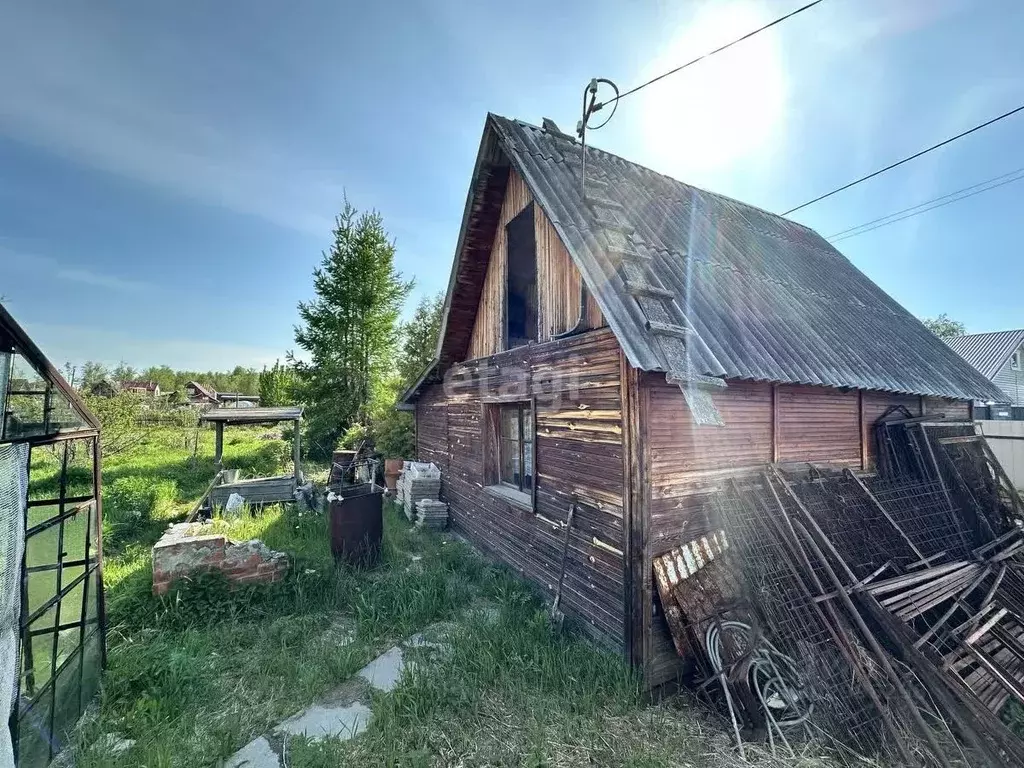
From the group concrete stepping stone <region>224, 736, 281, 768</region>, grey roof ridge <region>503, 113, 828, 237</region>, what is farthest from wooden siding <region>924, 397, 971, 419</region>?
concrete stepping stone <region>224, 736, 281, 768</region>

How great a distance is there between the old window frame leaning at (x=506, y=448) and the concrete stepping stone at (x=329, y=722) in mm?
2774

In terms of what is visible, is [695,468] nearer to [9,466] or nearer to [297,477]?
[9,466]

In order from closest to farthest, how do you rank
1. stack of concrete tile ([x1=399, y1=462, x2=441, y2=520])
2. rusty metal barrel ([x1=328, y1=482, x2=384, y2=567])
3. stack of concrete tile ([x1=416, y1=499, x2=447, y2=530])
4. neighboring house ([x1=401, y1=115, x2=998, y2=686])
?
neighboring house ([x1=401, y1=115, x2=998, y2=686]) → rusty metal barrel ([x1=328, y1=482, x2=384, y2=567]) → stack of concrete tile ([x1=416, y1=499, x2=447, y2=530]) → stack of concrete tile ([x1=399, y1=462, x2=441, y2=520])

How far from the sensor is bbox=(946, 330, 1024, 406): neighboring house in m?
20.1

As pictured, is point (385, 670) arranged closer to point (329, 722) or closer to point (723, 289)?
point (329, 722)

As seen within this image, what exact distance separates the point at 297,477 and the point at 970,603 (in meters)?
11.2

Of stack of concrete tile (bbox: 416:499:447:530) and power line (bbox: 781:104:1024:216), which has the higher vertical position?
power line (bbox: 781:104:1024:216)

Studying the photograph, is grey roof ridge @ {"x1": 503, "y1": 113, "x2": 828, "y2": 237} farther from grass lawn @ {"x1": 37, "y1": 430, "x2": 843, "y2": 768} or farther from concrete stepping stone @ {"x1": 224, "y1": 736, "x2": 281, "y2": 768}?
concrete stepping stone @ {"x1": 224, "y1": 736, "x2": 281, "y2": 768}

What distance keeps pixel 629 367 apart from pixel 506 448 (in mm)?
3310

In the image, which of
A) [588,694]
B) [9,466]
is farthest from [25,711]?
[588,694]

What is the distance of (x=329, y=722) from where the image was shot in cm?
330

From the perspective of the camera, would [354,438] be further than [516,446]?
Yes

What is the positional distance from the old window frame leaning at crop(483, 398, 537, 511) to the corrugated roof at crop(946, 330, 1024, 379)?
79.4ft

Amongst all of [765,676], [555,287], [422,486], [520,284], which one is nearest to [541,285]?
[555,287]
